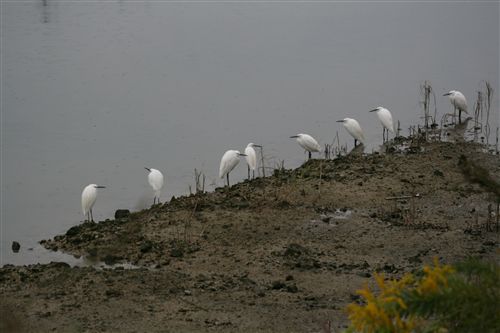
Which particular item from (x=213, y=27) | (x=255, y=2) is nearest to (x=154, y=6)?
(x=255, y=2)

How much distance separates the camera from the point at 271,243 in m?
7.84

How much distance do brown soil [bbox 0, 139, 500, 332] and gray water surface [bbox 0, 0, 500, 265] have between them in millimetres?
1297

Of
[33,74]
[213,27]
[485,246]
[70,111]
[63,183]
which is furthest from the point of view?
[213,27]

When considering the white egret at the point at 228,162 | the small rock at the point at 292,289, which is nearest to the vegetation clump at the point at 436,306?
the small rock at the point at 292,289

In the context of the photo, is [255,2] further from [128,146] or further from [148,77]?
[128,146]

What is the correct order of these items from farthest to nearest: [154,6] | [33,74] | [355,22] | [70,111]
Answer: [154,6] → [355,22] → [33,74] → [70,111]

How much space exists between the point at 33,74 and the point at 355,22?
1081cm

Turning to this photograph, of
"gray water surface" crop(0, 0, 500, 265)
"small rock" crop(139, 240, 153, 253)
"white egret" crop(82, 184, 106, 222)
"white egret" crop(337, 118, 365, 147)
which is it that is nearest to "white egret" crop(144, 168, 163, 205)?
"gray water surface" crop(0, 0, 500, 265)

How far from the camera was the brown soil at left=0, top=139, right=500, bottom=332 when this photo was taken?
20.4ft

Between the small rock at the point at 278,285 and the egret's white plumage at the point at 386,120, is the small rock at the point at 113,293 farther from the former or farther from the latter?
the egret's white plumage at the point at 386,120

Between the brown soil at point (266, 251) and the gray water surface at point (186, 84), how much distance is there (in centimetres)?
130

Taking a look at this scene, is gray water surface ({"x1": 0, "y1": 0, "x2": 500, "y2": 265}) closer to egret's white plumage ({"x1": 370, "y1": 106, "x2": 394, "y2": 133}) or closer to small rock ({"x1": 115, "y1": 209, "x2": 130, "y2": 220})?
egret's white plumage ({"x1": 370, "y1": 106, "x2": 394, "y2": 133})

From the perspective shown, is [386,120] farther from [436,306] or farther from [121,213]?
[436,306]

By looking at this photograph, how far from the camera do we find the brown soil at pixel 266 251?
6219 mm
